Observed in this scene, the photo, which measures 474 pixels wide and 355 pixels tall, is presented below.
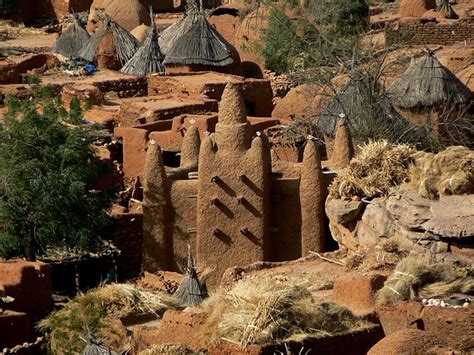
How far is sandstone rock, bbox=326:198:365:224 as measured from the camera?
86.5ft

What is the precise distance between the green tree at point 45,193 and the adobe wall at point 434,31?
1619 cm

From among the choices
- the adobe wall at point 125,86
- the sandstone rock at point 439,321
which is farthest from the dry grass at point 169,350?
the adobe wall at point 125,86

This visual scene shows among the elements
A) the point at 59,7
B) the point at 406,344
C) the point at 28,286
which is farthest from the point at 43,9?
the point at 406,344

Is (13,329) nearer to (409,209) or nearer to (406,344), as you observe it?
(409,209)

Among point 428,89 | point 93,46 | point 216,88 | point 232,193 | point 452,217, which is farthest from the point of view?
point 93,46

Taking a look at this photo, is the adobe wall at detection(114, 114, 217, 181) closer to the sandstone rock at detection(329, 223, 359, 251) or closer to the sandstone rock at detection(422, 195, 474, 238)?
the sandstone rock at detection(329, 223, 359, 251)

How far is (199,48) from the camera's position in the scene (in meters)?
42.5

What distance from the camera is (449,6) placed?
1902 inches

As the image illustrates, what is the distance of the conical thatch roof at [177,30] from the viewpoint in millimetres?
42875

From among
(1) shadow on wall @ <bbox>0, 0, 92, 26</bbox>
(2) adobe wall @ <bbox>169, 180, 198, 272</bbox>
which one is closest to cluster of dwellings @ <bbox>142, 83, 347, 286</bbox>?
(2) adobe wall @ <bbox>169, 180, 198, 272</bbox>

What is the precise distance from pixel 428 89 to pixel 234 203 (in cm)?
705

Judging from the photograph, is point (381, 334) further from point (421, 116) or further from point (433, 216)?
point (421, 116)

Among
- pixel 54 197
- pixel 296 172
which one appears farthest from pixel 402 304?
pixel 54 197

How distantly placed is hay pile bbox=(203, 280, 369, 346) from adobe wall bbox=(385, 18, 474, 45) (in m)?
24.7
